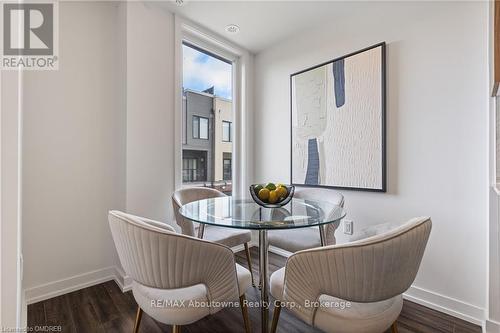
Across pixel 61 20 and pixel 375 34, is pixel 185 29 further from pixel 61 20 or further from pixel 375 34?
pixel 375 34

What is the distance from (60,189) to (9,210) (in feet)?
4.75

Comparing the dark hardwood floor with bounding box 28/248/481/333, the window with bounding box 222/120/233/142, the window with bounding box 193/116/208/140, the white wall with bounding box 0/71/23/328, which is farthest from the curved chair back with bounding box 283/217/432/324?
the window with bounding box 222/120/233/142

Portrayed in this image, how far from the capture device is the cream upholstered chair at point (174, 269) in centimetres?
99

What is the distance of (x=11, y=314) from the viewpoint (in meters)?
0.80

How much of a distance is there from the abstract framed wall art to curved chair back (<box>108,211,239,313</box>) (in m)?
1.60

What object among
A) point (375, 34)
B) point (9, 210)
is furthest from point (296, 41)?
point (9, 210)

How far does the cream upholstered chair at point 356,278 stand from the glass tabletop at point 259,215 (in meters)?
0.31

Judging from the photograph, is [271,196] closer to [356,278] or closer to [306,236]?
[306,236]

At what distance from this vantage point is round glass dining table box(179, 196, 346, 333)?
50.8 inches

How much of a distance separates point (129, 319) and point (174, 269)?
1034 millimetres

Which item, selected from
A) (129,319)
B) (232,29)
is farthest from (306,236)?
(232,29)

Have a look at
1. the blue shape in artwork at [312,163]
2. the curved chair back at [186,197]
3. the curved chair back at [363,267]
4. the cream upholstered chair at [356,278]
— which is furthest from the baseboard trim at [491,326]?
the curved chair back at [186,197]

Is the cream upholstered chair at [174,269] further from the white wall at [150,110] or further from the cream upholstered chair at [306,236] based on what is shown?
the white wall at [150,110]

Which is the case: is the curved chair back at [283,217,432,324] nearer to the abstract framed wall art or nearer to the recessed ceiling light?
the abstract framed wall art
